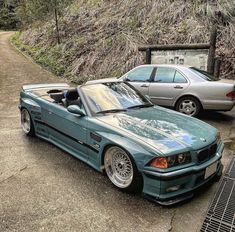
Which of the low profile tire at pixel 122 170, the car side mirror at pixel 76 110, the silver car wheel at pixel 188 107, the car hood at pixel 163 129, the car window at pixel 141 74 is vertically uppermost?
the car side mirror at pixel 76 110

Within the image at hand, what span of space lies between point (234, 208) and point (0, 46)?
2304 cm

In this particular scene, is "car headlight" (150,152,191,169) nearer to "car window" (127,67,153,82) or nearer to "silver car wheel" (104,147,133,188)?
"silver car wheel" (104,147,133,188)

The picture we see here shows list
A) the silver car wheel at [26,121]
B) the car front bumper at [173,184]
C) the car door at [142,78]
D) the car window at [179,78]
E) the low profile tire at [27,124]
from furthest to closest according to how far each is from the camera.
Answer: the car door at [142,78]
the car window at [179,78]
the silver car wheel at [26,121]
the low profile tire at [27,124]
the car front bumper at [173,184]

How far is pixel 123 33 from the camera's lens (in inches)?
553

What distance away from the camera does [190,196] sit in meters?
3.77

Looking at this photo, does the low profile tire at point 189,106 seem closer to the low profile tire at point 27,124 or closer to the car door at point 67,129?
the car door at point 67,129

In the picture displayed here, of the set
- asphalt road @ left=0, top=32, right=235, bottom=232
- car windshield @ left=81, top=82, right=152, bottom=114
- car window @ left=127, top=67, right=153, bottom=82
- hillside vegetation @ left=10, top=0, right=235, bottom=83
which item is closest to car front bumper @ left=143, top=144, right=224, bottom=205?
asphalt road @ left=0, top=32, right=235, bottom=232

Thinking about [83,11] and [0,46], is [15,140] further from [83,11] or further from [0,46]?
[0,46]

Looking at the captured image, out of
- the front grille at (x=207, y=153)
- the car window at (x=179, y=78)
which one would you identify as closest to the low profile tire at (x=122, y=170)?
the front grille at (x=207, y=153)

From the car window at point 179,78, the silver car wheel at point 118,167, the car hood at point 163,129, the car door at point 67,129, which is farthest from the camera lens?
the car window at point 179,78

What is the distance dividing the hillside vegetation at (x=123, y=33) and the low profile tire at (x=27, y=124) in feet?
21.3

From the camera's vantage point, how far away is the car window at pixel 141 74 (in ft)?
26.8

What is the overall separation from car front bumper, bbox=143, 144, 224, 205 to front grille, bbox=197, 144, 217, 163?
7cm

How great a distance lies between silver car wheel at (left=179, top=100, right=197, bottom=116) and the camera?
7.51 metres
